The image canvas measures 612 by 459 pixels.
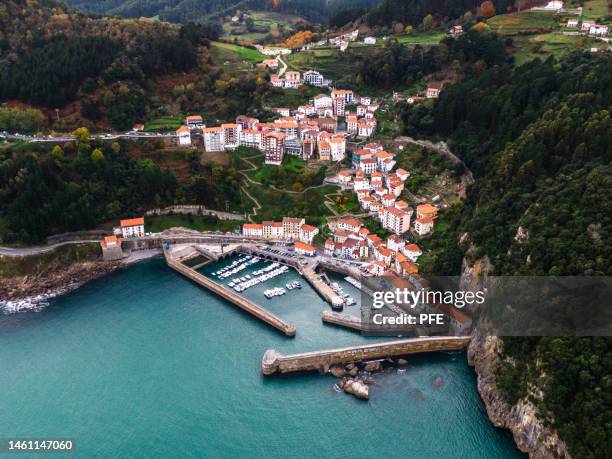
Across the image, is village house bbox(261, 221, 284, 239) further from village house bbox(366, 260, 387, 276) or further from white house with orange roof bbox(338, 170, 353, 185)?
village house bbox(366, 260, 387, 276)

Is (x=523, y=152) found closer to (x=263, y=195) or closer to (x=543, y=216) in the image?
(x=543, y=216)

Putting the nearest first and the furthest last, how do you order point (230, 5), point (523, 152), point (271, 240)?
point (523, 152) → point (271, 240) → point (230, 5)

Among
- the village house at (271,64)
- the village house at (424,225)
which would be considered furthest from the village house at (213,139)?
the village house at (424,225)

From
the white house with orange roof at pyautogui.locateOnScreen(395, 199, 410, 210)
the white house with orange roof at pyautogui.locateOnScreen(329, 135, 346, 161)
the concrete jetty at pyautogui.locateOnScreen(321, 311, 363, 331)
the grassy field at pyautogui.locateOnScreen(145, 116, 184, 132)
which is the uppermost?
the grassy field at pyautogui.locateOnScreen(145, 116, 184, 132)

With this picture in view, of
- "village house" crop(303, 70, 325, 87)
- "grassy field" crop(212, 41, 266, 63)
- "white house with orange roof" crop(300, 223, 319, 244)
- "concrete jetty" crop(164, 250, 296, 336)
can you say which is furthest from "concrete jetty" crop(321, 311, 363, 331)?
"grassy field" crop(212, 41, 266, 63)

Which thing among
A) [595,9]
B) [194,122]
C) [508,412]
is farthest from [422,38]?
[508,412]

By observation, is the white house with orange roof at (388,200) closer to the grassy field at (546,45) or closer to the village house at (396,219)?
the village house at (396,219)

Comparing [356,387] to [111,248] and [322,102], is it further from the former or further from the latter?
[322,102]

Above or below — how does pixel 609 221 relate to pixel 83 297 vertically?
above

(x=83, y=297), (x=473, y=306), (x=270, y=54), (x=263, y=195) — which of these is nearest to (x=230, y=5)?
(x=270, y=54)
